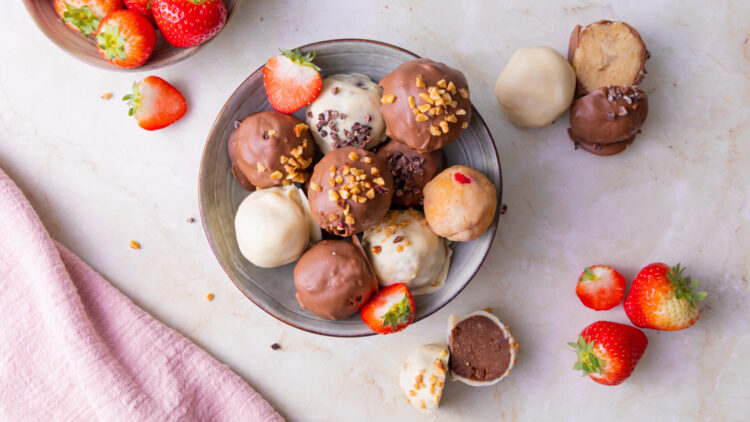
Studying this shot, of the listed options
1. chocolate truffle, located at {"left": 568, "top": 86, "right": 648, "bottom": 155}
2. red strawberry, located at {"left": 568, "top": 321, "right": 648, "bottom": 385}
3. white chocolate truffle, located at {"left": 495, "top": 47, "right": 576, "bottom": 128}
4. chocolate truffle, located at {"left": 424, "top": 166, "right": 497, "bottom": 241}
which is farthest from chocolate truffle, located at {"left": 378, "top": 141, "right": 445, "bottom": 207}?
red strawberry, located at {"left": 568, "top": 321, "right": 648, "bottom": 385}

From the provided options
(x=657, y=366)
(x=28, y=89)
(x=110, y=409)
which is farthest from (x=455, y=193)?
(x=28, y=89)

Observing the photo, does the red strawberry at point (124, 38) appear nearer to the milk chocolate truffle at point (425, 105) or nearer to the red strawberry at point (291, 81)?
the red strawberry at point (291, 81)

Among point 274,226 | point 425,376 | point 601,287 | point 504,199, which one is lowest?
point 425,376

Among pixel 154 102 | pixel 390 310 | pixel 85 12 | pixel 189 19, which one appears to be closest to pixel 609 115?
pixel 390 310

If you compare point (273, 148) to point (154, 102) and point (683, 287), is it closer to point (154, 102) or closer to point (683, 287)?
point (154, 102)

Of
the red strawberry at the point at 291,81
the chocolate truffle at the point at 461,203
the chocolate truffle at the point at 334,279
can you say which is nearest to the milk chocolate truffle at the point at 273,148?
the red strawberry at the point at 291,81

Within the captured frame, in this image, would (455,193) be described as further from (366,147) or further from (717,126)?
(717,126)

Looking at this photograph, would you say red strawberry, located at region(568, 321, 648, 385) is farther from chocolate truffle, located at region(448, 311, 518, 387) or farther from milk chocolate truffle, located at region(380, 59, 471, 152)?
milk chocolate truffle, located at region(380, 59, 471, 152)
